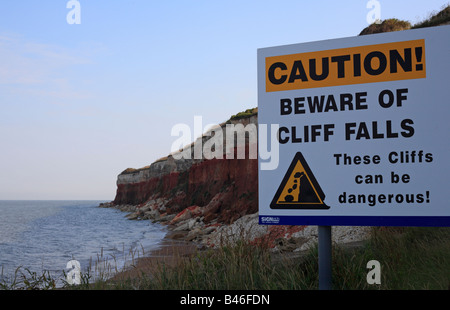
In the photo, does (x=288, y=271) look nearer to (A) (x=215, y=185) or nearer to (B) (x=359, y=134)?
(B) (x=359, y=134)

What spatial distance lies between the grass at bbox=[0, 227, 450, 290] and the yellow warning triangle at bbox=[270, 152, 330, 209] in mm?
853

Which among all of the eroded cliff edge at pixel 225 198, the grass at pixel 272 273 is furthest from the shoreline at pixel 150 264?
the eroded cliff edge at pixel 225 198

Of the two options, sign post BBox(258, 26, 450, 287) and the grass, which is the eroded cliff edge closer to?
the grass

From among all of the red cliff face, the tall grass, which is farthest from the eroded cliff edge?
the tall grass

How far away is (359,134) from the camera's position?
4930mm

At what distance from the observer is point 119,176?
373ft

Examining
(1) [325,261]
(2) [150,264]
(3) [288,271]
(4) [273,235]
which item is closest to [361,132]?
(1) [325,261]

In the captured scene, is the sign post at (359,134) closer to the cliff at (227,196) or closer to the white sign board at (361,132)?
the white sign board at (361,132)

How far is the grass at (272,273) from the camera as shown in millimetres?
5043

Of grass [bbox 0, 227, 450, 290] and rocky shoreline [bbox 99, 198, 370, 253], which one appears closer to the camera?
grass [bbox 0, 227, 450, 290]

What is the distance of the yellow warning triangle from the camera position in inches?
196

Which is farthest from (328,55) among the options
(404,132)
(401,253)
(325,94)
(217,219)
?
(217,219)

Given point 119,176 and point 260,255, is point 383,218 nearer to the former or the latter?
point 260,255

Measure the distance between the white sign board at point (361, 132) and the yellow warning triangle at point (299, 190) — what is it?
1 centimetres
